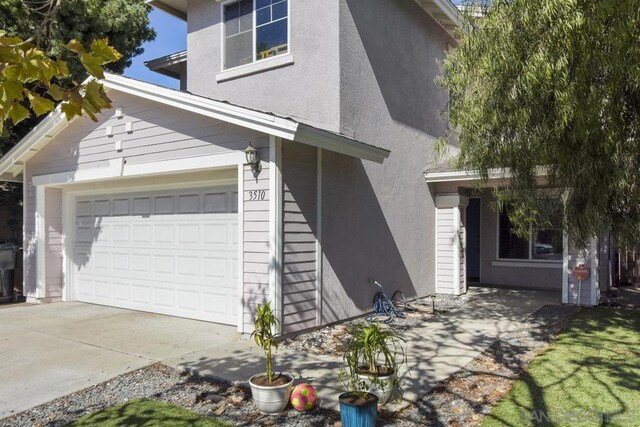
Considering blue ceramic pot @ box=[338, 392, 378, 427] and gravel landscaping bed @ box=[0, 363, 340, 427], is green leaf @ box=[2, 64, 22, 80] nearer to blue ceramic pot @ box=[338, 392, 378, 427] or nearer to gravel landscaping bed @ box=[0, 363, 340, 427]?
blue ceramic pot @ box=[338, 392, 378, 427]

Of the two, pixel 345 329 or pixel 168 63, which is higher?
pixel 168 63

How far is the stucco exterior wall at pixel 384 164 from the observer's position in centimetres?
834

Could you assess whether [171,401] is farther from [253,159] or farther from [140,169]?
[140,169]

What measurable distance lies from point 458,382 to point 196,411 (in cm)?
279

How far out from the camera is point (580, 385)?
5.29 meters

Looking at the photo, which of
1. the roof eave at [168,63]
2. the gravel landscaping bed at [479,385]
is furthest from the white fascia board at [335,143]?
the roof eave at [168,63]

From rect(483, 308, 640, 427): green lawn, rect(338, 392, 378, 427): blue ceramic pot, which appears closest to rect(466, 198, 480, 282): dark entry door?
rect(483, 308, 640, 427): green lawn

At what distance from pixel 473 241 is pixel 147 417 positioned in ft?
37.4

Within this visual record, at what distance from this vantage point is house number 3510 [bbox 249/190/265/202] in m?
7.14

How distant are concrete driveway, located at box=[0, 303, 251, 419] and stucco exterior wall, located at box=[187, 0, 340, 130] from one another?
156 inches

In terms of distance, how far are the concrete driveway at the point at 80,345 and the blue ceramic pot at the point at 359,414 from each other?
295cm

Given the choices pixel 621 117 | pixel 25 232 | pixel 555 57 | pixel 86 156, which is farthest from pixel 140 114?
pixel 621 117

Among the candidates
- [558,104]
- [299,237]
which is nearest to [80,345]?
[299,237]

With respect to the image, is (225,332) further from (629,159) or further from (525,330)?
(629,159)
